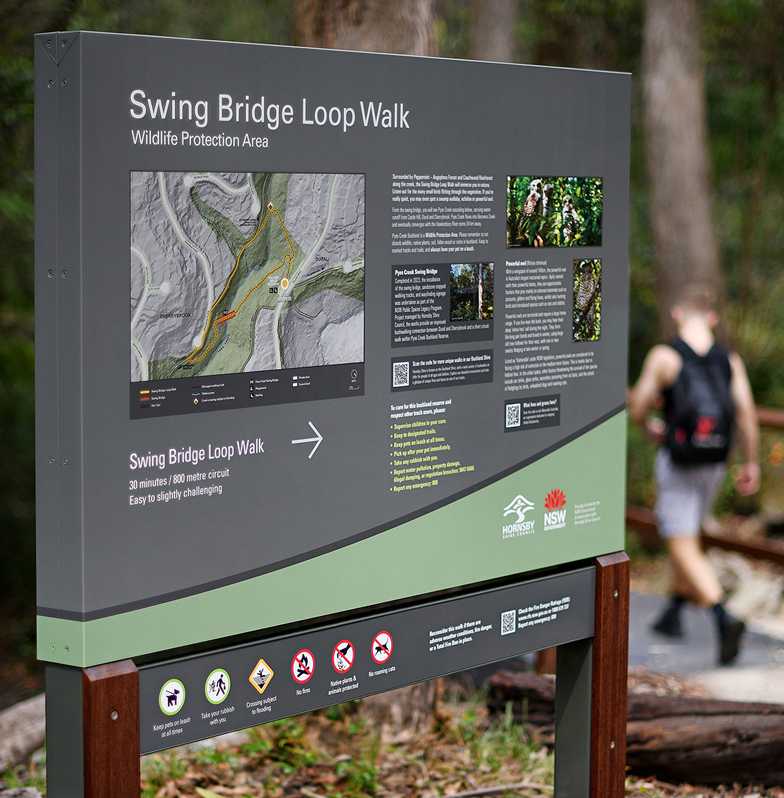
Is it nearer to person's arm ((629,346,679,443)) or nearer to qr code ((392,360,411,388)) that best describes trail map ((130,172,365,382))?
qr code ((392,360,411,388))

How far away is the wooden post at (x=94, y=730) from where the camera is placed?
344 centimetres

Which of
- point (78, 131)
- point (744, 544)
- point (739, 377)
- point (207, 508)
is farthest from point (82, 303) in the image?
point (744, 544)

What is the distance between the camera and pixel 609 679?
4.76 metres

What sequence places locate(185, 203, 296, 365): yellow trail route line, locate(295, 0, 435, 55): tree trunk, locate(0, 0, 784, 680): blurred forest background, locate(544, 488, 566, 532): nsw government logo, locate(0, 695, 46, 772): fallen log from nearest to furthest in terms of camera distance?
locate(185, 203, 296, 365): yellow trail route line, locate(544, 488, 566, 532): nsw government logo, locate(295, 0, 435, 55): tree trunk, locate(0, 695, 46, 772): fallen log, locate(0, 0, 784, 680): blurred forest background

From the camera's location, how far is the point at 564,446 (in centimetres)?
461

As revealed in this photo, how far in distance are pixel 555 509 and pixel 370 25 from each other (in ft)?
7.78

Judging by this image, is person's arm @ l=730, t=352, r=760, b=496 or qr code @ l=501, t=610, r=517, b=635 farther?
person's arm @ l=730, t=352, r=760, b=496

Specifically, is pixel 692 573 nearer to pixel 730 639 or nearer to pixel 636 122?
pixel 730 639

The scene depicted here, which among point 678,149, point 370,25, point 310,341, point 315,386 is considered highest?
point 678,149

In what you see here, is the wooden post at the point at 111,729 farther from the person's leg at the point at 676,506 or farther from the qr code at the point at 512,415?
the person's leg at the point at 676,506

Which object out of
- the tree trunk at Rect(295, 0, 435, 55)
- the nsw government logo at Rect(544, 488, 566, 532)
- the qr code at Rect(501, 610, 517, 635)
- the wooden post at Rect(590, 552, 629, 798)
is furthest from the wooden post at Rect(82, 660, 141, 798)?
the tree trunk at Rect(295, 0, 435, 55)

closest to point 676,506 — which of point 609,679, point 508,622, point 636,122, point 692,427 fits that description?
point 692,427

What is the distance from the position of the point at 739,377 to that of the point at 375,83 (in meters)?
5.29

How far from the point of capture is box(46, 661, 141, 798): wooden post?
344cm
